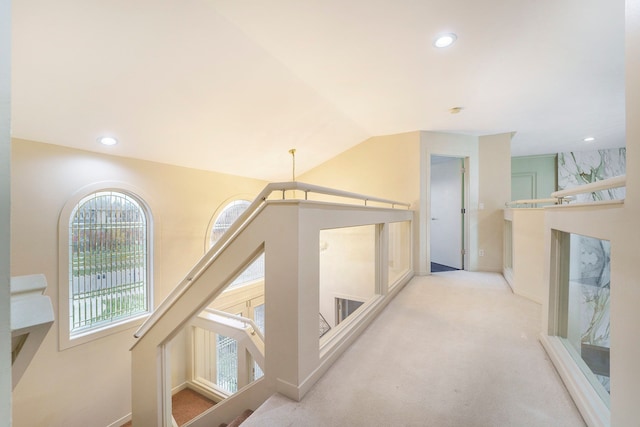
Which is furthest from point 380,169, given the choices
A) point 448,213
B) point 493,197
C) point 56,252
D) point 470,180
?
point 56,252

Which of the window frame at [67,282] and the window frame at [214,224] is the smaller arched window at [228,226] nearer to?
the window frame at [214,224]

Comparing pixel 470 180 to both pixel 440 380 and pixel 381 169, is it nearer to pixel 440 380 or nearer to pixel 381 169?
pixel 381 169

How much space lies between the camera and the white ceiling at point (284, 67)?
1.72m

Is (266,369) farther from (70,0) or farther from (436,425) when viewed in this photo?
(70,0)

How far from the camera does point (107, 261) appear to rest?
10.2 feet

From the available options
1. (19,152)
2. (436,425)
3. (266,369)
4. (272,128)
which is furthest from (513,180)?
(19,152)

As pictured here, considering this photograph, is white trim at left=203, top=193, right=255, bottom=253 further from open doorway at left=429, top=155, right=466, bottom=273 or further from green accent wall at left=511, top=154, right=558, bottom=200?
green accent wall at left=511, top=154, right=558, bottom=200

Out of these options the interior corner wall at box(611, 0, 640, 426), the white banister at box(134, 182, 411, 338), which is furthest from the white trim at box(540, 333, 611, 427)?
A: the white banister at box(134, 182, 411, 338)

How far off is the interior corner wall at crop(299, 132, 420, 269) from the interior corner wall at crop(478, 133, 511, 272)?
1.15 metres

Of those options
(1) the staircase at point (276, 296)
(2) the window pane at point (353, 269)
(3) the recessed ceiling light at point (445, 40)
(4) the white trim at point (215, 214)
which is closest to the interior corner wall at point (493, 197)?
(2) the window pane at point (353, 269)

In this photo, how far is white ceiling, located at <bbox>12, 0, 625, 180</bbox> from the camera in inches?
67.6

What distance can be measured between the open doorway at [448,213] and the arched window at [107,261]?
448 cm

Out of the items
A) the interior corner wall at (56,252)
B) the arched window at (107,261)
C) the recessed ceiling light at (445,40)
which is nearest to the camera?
the recessed ceiling light at (445,40)

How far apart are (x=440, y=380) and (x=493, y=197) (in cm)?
368
